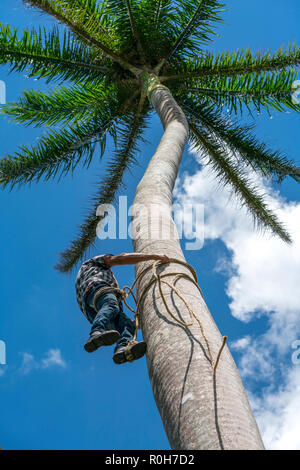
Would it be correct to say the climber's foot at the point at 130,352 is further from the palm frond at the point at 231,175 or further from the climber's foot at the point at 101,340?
the palm frond at the point at 231,175

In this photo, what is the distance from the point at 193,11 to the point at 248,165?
3.27 m

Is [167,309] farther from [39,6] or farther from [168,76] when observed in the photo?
[168,76]

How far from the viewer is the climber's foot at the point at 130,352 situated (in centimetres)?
→ 270

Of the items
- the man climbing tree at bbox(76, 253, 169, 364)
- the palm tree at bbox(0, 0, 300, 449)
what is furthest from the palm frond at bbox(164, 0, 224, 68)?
the man climbing tree at bbox(76, 253, 169, 364)

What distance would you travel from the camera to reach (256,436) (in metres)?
1.91

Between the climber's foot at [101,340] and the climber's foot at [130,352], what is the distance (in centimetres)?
10

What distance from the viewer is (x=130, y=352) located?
2.74 metres

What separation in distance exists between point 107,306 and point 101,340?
0.55 meters

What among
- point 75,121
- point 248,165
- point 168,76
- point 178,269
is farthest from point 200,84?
point 178,269

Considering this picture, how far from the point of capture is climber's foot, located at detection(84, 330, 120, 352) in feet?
Answer: 9.58

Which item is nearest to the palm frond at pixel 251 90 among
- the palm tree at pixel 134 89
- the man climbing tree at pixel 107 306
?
the palm tree at pixel 134 89

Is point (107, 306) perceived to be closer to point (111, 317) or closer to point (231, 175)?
point (111, 317)

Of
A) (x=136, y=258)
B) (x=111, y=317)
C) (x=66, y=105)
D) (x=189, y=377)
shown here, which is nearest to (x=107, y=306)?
(x=111, y=317)

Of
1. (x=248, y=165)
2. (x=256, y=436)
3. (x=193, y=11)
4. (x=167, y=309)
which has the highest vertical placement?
(x=193, y=11)
